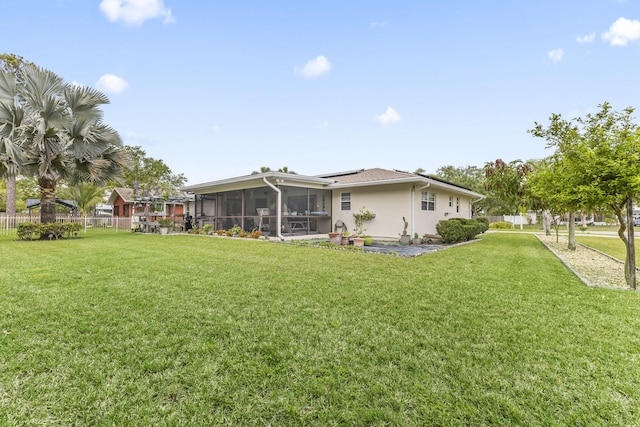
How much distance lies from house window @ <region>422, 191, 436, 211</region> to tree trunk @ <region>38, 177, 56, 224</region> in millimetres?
15226

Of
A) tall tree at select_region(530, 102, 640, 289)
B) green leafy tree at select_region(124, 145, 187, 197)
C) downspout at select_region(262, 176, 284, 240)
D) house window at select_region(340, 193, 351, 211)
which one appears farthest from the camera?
green leafy tree at select_region(124, 145, 187, 197)

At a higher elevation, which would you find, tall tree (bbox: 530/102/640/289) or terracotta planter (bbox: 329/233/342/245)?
tall tree (bbox: 530/102/640/289)

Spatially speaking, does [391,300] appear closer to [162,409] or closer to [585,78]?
[162,409]

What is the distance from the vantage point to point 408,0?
416 inches

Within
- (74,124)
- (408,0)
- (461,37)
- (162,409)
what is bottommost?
(162,409)

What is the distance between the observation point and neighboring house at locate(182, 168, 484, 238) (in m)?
11.8

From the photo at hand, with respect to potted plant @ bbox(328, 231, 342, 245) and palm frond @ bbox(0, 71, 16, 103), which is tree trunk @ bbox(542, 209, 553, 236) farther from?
palm frond @ bbox(0, 71, 16, 103)

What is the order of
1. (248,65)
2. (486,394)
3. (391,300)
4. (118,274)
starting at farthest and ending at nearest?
(248,65) → (118,274) → (391,300) → (486,394)

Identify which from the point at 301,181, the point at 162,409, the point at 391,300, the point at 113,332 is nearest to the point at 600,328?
the point at 391,300

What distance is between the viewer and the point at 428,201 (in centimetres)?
1290

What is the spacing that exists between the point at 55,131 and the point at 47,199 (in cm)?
310

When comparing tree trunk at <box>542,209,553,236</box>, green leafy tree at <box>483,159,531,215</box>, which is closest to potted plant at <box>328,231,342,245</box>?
green leafy tree at <box>483,159,531,215</box>

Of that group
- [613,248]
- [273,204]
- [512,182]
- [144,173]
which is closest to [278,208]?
[273,204]

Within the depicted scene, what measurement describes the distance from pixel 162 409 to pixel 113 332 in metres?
1.50
